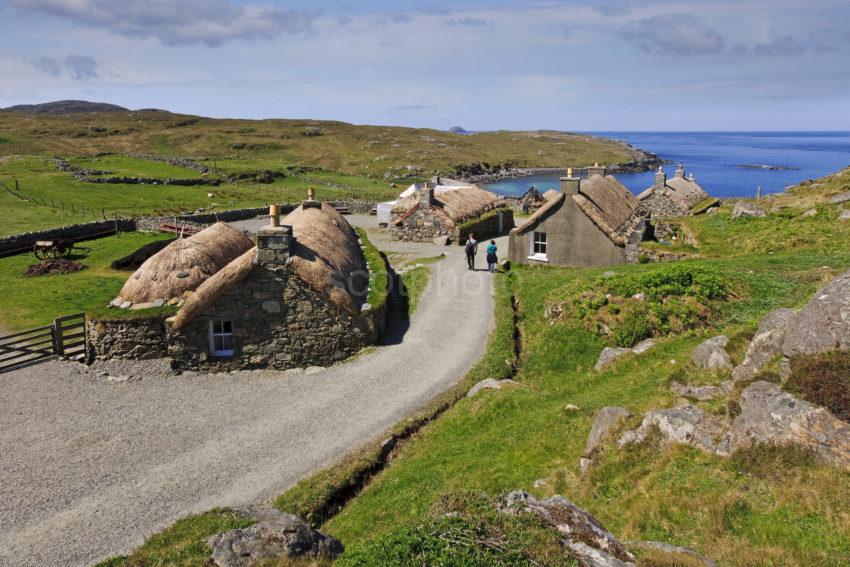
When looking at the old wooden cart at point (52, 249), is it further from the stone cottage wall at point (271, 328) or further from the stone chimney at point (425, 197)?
the stone chimney at point (425, 197)

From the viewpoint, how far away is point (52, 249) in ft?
118

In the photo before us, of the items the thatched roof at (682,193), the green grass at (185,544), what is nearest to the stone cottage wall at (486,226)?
the thatched roof at (682,193)

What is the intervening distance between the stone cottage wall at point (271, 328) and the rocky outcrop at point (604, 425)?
35.5 ft

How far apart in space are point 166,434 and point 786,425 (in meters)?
15.0

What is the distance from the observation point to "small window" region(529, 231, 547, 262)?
31062 millimetres

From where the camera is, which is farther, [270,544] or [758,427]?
[758,427]

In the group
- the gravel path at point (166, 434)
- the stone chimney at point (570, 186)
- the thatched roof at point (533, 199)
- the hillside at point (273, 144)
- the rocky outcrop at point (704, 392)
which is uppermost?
the hillside at point (273, 144)

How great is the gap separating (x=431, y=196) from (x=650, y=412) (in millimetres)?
31859

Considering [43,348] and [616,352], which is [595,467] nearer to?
[616,352]

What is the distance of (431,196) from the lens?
40781mm

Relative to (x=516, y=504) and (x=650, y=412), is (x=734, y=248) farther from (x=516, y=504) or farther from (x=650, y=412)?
(x=516, y=504)

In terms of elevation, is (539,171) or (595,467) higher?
(539,171)

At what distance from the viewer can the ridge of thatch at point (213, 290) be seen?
18.5 metres

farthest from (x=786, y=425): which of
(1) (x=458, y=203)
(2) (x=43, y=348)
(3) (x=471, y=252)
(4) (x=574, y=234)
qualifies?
(1) (x=458, y=203)
